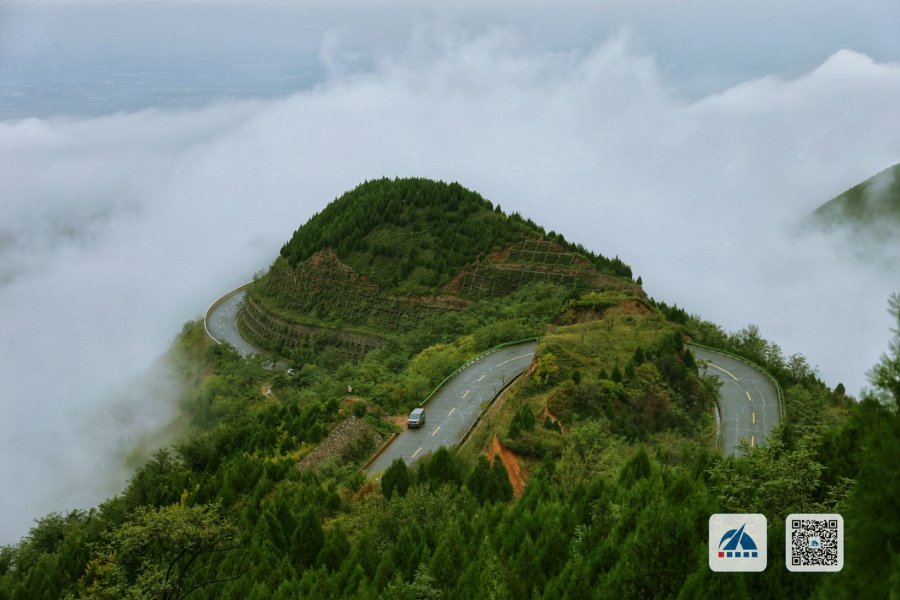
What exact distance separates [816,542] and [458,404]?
31.0 metres

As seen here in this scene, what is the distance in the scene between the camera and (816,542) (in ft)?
46.3

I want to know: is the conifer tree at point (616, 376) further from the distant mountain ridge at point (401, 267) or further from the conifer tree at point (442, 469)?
the distant mountain ridge at point (401, 267)

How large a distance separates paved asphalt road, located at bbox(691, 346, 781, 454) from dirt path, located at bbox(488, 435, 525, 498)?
979 cm

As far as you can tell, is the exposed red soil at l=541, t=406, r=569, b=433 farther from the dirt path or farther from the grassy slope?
the grassy slope

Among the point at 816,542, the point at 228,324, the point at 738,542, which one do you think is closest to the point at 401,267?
the point at 228,324

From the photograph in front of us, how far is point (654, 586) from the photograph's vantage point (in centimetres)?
1661

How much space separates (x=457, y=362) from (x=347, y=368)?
45.9 ft

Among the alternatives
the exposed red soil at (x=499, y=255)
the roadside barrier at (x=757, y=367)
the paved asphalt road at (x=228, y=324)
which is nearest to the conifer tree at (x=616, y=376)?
the roadside barrier at (x=757, y=367)

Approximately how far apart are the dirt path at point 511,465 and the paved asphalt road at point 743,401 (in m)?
9.79

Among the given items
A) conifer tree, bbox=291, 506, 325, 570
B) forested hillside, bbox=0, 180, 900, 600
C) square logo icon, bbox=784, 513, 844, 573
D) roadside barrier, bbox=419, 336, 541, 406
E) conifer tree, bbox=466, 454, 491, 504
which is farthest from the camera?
roadside barrier, bbox=419, 336, 541, 406

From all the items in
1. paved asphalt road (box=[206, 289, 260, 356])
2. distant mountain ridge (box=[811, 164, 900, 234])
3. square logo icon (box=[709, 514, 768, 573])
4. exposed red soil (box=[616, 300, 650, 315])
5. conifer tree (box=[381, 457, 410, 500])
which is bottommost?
square logo icon (box=[709, 514, 768, 573])

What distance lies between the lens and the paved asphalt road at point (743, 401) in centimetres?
3866

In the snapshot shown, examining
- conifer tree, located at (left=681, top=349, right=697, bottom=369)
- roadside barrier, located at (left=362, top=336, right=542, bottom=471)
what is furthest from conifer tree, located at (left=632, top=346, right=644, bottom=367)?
roadside barrier, located at (left=362, top=336, right=542, bottom=471)

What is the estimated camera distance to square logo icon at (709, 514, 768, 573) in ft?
50.9
